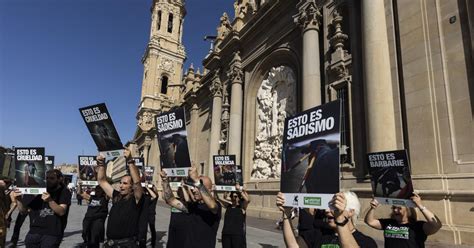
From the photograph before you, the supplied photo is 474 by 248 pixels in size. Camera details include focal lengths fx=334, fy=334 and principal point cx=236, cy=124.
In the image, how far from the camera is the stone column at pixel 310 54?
14.1 meters

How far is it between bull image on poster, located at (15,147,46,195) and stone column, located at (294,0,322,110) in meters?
10.4

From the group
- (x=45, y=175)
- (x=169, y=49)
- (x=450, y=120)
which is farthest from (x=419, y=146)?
(x=169, y=49)

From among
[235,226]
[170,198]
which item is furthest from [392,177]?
[170,198]

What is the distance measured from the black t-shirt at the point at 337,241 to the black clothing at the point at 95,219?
653cm

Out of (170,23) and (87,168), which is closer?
(87,168)

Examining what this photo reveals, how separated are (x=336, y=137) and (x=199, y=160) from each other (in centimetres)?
2773

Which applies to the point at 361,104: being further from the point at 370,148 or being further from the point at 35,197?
the point at 35,197

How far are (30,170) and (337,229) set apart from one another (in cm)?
563

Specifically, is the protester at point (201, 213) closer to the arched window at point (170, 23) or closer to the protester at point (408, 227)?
the protester at point (408, 227)

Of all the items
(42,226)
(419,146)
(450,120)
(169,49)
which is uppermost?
(169,49)

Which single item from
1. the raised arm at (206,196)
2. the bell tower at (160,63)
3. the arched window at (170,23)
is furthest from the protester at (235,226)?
the arched window at (170,23)

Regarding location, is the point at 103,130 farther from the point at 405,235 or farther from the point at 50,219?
the point at 405,235

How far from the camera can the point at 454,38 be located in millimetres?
9297

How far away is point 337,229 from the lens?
2641 mm
